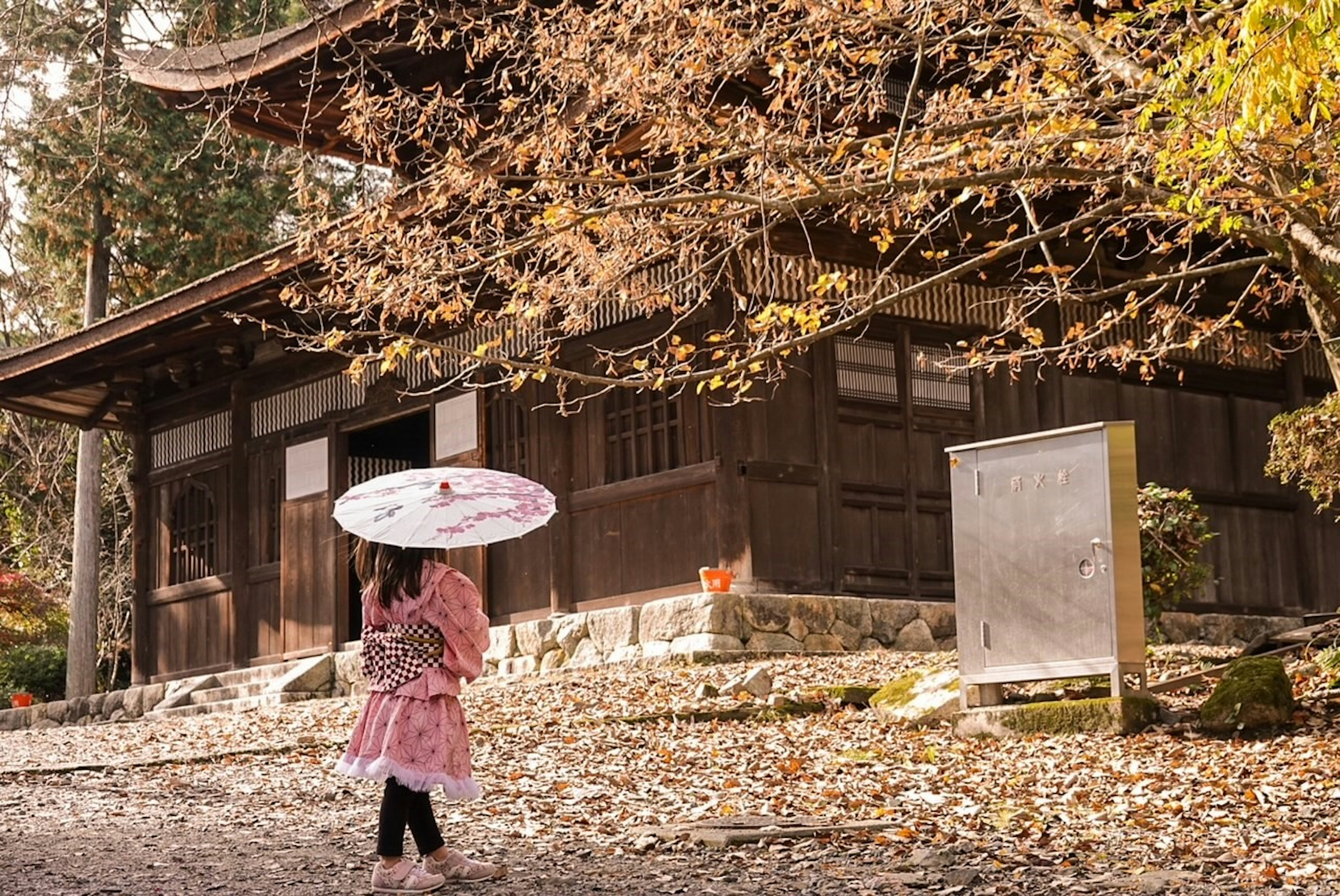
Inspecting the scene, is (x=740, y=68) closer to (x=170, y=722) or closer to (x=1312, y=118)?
(x=1312, y=118)

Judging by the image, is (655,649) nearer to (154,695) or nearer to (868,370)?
(868,370)

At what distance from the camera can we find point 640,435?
1446cm

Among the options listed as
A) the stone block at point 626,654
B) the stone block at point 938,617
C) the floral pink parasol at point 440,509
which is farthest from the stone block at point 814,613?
the floral pink parasol at point 440,509

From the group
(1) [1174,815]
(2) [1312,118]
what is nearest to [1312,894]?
(1) [1174,815]

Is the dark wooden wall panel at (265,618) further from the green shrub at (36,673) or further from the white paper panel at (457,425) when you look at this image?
the green shrub at (36,673)

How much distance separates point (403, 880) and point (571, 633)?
819cm

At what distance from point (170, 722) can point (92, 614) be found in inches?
361

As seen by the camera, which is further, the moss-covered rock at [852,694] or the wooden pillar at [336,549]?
the wooden pillar at [336,549]

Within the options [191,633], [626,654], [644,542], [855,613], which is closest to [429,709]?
[626,654]

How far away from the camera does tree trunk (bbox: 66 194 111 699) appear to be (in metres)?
23.8

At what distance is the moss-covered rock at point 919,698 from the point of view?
9859 millimetres

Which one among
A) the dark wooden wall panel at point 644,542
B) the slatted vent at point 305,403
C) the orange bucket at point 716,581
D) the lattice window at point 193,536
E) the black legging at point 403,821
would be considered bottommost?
the black legging at point 403,821

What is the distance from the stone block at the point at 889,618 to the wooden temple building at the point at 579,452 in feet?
1.06

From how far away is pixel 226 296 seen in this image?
15.6m
